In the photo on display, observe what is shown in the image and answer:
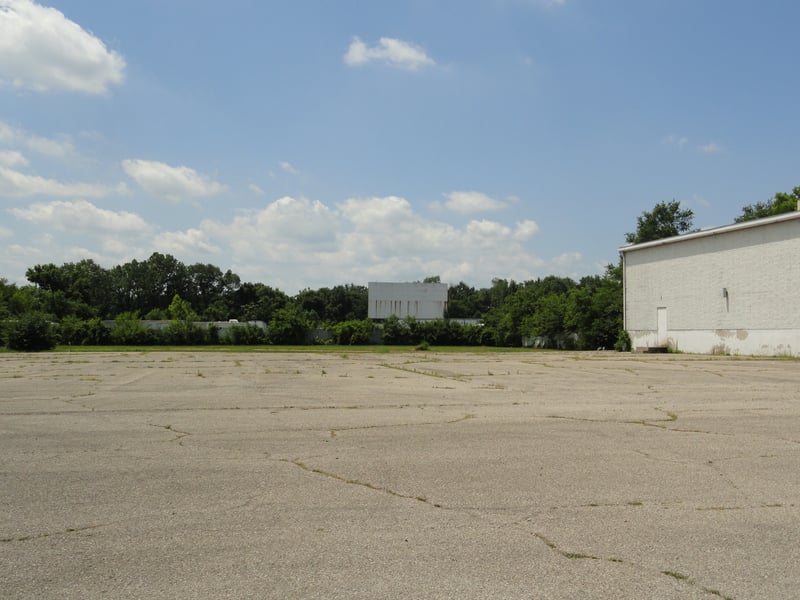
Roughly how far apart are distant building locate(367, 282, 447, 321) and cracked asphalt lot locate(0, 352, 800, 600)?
95096 mm

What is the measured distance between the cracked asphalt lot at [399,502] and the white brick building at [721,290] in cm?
2707

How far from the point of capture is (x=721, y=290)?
40.0 metres

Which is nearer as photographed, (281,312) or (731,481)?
(731,481)

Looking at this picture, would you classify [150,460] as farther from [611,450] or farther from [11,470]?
[611,450]

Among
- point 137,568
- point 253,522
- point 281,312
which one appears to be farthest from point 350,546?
point 281,312

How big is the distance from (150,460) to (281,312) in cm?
6502

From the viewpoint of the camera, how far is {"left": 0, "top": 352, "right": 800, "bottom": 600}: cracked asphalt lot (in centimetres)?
420

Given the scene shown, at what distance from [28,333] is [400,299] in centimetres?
6536

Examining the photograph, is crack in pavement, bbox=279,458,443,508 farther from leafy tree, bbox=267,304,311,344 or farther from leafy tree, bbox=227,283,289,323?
leafy tree, bbox=227,283,289,323

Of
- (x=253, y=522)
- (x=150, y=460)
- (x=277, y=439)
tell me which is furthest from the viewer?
(x=277, y=439)

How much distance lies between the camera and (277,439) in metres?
9.06

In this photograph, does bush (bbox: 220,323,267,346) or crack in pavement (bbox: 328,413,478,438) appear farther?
bush (bbox: 220,323,267,346)

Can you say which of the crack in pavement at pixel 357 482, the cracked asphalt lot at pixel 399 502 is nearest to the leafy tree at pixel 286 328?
the cracked asphalt lot at pixel 399 502

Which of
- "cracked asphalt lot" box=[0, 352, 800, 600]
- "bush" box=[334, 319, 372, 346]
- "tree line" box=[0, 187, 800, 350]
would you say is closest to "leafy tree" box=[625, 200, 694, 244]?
"tree line" box=[0, 187, 800, 350]
